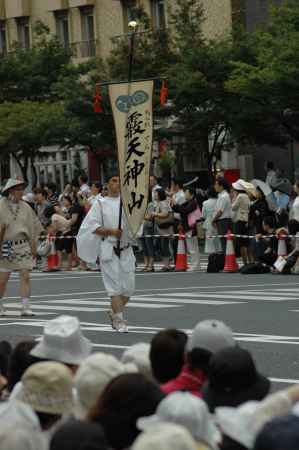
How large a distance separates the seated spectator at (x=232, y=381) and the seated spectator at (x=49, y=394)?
0.61 metres

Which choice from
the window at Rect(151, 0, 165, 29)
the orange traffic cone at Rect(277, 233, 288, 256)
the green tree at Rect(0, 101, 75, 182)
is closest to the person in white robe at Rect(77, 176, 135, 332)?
the orange traffic cone at Rect(277, 233, 288, 256)

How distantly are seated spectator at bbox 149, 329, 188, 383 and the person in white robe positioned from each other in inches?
360

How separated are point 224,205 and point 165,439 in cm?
2333

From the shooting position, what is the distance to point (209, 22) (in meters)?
47.0

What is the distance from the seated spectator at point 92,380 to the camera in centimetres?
631

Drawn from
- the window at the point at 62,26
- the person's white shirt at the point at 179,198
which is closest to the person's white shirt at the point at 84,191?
the person's white shirt at the point at 179,198

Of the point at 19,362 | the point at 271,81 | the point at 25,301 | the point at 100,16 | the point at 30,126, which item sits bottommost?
the point at 25,301

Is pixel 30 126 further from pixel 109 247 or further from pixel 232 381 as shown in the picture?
pixel 232 381

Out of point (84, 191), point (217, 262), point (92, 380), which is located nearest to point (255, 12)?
point (84, 191)

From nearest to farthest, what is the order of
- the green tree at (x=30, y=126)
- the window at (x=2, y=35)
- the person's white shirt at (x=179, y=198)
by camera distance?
the person's white shirt at (x=179, y=198) → the green tree at (x=30, y=126) → the window at (x=2, y=35)

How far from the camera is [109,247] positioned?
650 inches

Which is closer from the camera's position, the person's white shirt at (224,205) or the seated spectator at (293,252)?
the seated spectator at (293,252)

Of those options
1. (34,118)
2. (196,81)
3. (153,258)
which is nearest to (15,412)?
(153,258)

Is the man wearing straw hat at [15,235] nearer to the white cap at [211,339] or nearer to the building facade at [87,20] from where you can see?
the white cap at [211,339]
